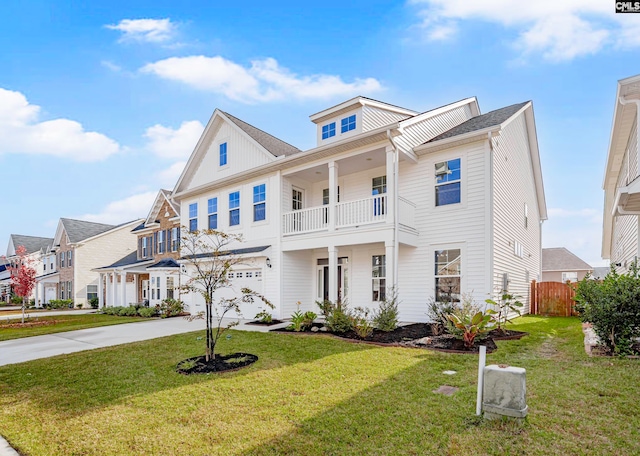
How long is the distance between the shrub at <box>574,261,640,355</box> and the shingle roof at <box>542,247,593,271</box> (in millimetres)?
34514

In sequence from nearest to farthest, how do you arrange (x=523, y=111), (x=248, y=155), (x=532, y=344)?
(x=532, y=344) → (x=523, y=111) → (x=248, y=155)

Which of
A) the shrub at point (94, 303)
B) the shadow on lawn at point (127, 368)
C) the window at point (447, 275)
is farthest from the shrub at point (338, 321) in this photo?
the shrub at point (94, 303)

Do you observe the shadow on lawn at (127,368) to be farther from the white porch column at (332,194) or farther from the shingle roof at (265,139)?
the shingle roof at (265,139)

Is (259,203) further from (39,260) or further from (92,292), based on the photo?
(39,260)

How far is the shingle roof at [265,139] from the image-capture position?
16.1m

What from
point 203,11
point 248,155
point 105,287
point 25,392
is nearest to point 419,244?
point 248,155

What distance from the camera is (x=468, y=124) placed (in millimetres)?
13477

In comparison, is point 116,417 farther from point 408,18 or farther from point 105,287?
point 105,287

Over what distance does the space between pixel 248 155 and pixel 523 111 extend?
11.3 metres

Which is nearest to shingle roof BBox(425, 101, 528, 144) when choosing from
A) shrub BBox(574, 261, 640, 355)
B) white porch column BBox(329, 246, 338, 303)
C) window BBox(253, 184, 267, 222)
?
white porch column BBox(329, 246, 338, 303)

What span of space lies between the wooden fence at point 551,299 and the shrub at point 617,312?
9820 mm

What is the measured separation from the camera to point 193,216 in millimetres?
18875

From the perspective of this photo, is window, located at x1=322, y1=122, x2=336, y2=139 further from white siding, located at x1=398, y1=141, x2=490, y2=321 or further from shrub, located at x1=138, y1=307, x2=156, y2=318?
shrub, located at x1=138, y1=307, x2=156, y2=318

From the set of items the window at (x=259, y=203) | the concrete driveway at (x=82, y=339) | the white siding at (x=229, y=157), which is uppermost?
the white siding at (x=229, y=157)
